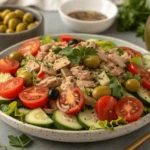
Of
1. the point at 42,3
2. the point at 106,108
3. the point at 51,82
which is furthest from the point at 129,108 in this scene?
the point at 42,3

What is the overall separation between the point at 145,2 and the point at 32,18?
0.96 meters

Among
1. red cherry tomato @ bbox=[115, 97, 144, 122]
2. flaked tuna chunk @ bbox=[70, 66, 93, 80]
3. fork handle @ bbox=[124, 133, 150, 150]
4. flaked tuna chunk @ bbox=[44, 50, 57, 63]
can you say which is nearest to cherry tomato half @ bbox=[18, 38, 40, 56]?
flaked tuna chunk @ bbox=[44, 50, 57, 63]

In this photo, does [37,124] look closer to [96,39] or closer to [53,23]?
[96,39]

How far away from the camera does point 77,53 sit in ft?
7.11

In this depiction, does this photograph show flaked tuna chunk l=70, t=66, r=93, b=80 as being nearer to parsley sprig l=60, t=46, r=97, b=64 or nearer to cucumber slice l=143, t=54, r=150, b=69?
parsley sprig l=60, t=46, r=97, b=64

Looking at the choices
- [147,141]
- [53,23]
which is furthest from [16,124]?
[53,23]

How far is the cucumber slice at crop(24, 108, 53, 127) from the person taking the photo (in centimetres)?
189

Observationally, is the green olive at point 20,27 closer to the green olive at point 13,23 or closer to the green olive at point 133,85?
the green olive at point 13,23

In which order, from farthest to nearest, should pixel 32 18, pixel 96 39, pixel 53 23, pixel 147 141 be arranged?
pixel 53 23 < pixel 32 18 < pixel 96 39 < pixel 147 141

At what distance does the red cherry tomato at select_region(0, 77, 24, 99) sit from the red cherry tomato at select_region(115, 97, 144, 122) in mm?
534

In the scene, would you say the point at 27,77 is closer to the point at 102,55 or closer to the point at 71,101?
the point at 71,101

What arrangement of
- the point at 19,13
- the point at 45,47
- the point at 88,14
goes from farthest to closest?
the point at 88,14, the point at 19,13, the point at 45,47

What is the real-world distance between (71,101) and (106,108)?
0.60 feet

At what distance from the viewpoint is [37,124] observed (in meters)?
1.89
